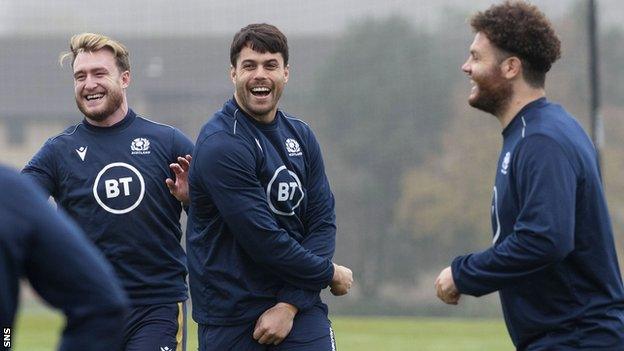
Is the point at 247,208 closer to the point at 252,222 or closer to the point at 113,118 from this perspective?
the point at 252,222

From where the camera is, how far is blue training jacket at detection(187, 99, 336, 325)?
18.1ft

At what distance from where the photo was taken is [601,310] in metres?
4.68

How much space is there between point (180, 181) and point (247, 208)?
0.79 m

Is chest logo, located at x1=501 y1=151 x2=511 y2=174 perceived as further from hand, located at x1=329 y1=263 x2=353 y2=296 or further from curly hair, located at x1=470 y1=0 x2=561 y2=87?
hand, located at x1=329 y1=263 x2=353 y2=296

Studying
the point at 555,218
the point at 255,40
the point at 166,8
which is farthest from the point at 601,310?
the point at 166,8

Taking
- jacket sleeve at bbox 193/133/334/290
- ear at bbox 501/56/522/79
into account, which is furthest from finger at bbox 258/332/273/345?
ear at bbox 501/56/522/79

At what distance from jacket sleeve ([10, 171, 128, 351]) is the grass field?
14104mm

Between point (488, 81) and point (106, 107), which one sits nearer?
point (488, 81)

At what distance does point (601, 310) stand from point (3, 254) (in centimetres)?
266

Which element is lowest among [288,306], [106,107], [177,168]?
[288,306]

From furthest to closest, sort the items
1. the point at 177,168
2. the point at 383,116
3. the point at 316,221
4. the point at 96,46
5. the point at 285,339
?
the point at 383,116
the point at 96,46
the point at 177,168
the point at 316,221
the point at 285,339

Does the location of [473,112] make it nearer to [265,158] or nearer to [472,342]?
[472,342]

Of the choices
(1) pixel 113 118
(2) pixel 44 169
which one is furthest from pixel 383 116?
(2) pixel 44 169

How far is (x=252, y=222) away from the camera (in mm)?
5461
